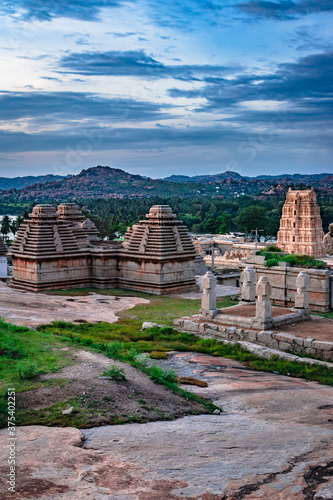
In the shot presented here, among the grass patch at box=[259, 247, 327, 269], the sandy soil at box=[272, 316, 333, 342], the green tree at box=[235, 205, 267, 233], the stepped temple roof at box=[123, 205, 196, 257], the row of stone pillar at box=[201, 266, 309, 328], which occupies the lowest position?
the sandy soil at box=[272, 316, 333, 342]

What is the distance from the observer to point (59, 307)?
20.2 meters

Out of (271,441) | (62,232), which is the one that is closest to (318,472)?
(271,441)

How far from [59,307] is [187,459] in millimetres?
13708

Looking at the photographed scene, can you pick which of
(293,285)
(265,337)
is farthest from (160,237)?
(265,337)

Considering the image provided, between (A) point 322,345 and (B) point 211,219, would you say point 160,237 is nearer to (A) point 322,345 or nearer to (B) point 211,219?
(A) point 322,345

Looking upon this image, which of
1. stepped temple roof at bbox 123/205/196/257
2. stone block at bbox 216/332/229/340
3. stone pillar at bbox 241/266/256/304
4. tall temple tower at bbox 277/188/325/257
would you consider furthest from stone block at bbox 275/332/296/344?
tall temple tower at bbox 277/188/325/257

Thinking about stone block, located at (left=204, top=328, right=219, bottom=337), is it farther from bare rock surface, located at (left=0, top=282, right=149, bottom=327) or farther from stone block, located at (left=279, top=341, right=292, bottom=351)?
bare rock surface, located at (left=0, top=282, right=149, bottom=327)

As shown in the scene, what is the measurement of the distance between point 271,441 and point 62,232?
19783 mm

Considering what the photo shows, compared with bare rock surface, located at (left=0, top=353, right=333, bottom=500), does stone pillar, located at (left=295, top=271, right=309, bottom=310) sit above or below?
above

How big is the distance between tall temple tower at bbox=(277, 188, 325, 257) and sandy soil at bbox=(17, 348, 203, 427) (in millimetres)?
63421

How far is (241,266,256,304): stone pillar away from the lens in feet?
58.0

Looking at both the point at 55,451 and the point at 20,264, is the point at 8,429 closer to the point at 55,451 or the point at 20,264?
the point at 55,451

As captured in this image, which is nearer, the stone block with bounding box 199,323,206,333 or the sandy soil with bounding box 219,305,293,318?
the stone block with bounding box 199,323,206,333

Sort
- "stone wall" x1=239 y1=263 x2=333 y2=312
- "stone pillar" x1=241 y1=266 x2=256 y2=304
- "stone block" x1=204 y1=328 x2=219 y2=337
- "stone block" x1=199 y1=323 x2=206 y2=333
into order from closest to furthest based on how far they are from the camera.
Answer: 1. "stone block" x1=204 y1=328 x2=219 y2=337
2. "stone block" x1=199 y1=323 x2=206 y2=333
3. "stone pillar" x1=241 y1=266 x2=256 y2=304
4. "stone wall" x1=239 y1=263 x2=333 y2=312
